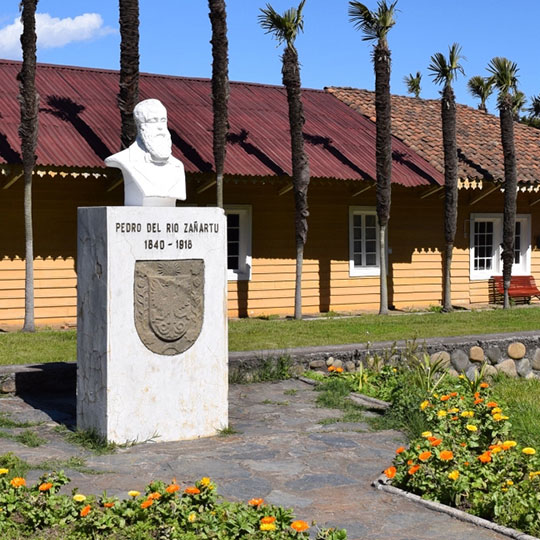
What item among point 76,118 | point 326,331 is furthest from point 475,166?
point 76,118

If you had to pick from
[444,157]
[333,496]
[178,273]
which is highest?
[444,157]

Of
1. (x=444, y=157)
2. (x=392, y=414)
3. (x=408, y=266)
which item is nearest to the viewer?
(x=392, y=414)

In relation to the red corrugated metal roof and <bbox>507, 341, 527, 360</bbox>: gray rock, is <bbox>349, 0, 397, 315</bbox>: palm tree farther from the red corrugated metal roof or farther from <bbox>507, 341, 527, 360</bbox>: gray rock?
<bbox>507, 341, 527, 360</bbox>: gray rock

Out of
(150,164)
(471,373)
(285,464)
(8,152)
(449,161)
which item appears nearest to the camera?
(285,464)

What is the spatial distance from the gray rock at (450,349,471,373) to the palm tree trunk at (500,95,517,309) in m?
8.50

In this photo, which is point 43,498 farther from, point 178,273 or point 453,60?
point 453,60

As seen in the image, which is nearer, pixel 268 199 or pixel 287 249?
pixel 268 199

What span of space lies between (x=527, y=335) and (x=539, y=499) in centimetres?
771

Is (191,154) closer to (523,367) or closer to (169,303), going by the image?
(523,367)

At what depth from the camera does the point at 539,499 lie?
5.46 meters

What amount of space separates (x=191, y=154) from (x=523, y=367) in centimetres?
711

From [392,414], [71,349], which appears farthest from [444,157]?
[392,414]

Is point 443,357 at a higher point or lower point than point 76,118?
lower

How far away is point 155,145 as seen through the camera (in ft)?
26.6
